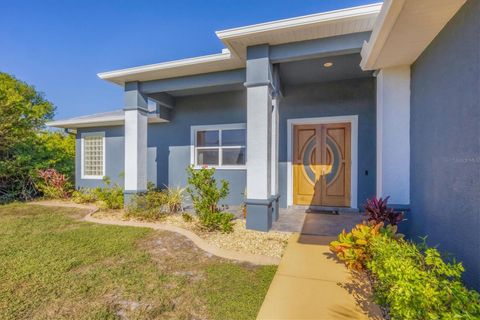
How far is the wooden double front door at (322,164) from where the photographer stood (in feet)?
21.2

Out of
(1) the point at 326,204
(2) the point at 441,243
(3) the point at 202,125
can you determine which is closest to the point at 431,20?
(2) the point at 441,243

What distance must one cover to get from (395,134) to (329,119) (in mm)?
2607

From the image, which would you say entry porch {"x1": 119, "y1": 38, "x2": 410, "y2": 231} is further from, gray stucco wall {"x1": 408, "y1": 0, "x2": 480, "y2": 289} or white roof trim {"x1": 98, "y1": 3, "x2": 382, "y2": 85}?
gray stucco wall {"x1": 408, "y1": 0, "x2": 480, "y2": 289}

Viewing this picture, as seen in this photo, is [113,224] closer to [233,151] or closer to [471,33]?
[233,151]

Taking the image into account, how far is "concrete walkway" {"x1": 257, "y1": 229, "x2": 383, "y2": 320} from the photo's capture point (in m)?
2.25

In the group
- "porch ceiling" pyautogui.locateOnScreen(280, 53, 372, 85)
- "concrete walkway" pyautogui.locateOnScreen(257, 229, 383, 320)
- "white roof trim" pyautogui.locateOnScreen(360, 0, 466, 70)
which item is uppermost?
"porch ceiling" pyautogui.locateOnScreen(280, 53, 372, 85)

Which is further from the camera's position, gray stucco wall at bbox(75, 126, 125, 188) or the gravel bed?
gray stucco wall at bbox(75, 126, 125, 188)

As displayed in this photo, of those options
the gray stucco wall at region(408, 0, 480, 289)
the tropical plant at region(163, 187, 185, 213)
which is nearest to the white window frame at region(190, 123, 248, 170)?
the tropical plant at region(163, 187, 185, 213)

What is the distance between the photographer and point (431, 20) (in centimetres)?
263

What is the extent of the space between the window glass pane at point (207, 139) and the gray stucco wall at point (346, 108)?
2.24m

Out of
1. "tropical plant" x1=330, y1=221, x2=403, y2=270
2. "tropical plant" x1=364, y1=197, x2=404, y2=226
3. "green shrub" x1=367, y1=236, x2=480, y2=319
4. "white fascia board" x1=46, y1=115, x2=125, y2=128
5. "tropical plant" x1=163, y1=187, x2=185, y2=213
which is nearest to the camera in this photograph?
"green shrub" x1=367, y1=236, x2=480, y2=319

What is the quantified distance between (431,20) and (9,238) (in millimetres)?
7358

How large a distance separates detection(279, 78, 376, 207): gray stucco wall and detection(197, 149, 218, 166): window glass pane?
2286mm

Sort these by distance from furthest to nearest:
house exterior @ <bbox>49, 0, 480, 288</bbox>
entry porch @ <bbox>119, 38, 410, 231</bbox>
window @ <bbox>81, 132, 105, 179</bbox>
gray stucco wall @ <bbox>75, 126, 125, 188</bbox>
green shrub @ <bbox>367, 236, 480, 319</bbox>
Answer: window @ <bbox>81, 132, 105, 179</bbox> → gray stucco wall @ <bbox>75, 126, 125, 188</bbox> → entry porch @ <bbox>119, 38, 410, 231</bbox> → house exterior @ <bbox>49, 0, 480, 288</bbox> → green shrub @ <bbox>367, 236, 480, 319</bbox>
